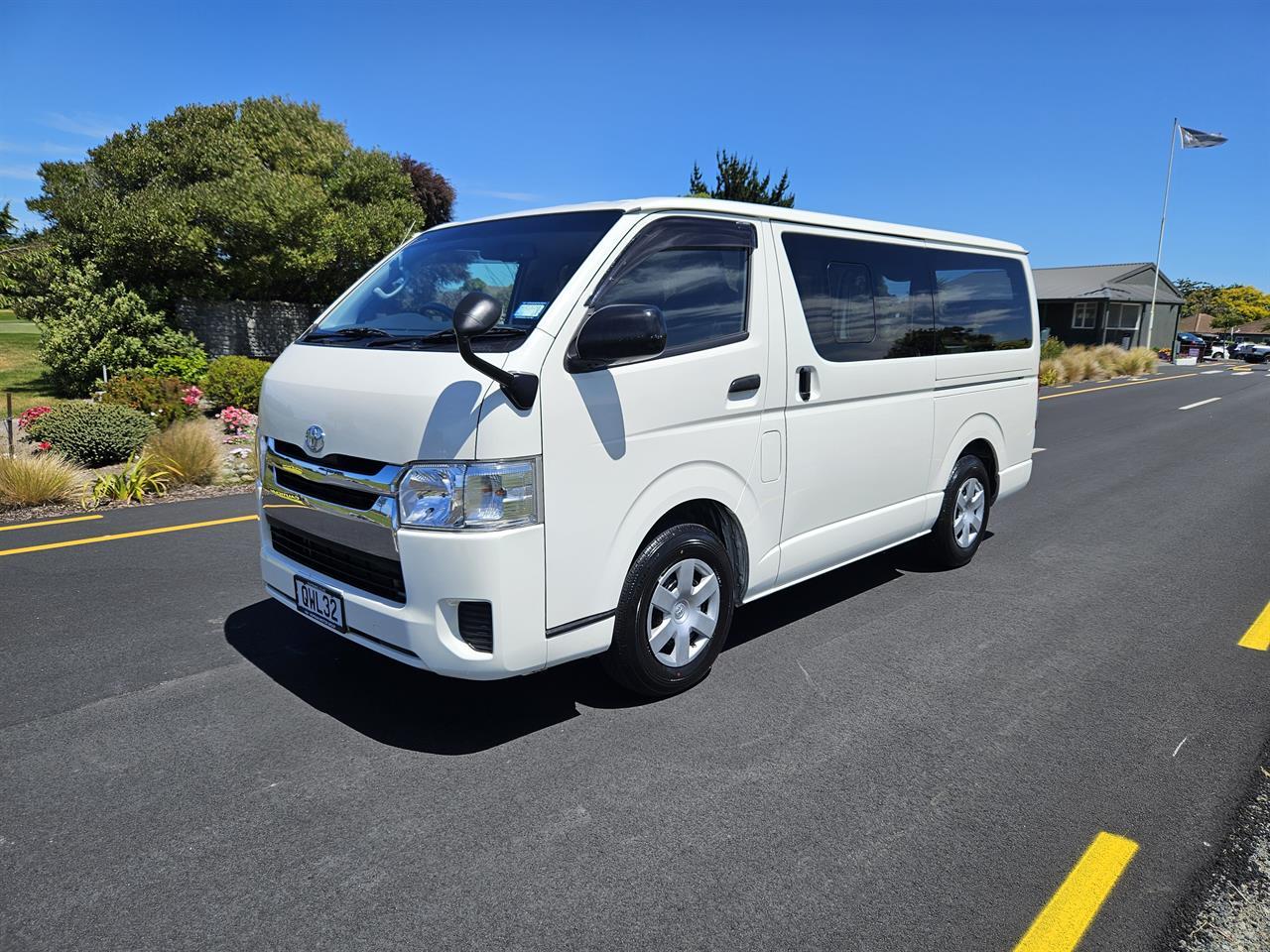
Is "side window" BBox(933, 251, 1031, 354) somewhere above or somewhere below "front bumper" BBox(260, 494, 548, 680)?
above

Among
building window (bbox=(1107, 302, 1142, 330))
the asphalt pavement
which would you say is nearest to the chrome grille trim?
the asphalt pavement

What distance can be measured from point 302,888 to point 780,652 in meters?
2.58

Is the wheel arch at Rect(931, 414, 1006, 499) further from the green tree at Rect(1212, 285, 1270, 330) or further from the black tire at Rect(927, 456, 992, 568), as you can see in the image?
the green tree at Rect(1212, 285, 1270, 330)

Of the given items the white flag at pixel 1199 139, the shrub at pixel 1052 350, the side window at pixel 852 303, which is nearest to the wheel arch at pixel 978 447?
the side window at pixel 852 303

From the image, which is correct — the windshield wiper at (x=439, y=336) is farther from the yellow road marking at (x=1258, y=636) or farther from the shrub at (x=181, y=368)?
the shrub at (x=181, y=368)

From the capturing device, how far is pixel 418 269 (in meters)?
4.14

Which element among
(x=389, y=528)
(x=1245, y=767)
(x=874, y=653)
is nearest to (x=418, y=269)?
(x=389, y=528)

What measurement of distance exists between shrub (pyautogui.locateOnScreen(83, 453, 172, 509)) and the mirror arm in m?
6.19

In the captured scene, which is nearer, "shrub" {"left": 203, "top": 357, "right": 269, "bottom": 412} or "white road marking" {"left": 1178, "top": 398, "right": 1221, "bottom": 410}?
"shrub" {"left": 203, "top": 357, "right": 269, "bottom": 412}

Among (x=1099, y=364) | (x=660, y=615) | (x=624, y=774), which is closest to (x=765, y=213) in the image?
(x=660, y=615)

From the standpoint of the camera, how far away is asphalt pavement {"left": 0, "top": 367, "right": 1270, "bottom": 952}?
2504 millimetres

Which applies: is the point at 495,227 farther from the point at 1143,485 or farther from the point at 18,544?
the point at 1143,485

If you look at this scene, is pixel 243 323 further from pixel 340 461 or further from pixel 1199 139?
pixel 1199 139

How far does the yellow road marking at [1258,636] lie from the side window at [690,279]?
132 inches
